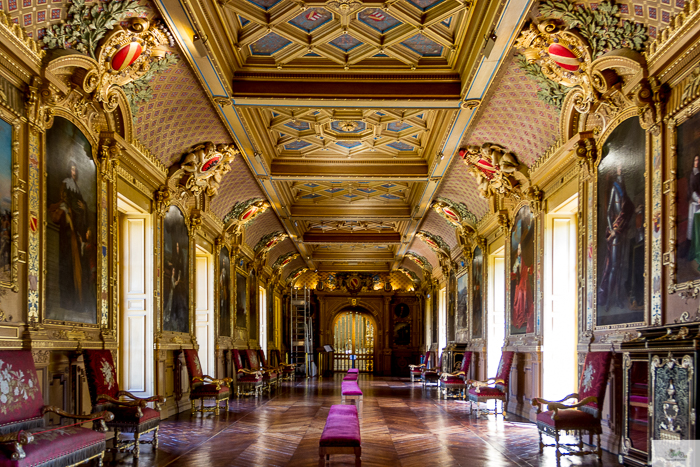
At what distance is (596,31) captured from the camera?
7.26 metres

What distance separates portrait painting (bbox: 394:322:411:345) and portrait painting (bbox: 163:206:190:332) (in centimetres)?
2057

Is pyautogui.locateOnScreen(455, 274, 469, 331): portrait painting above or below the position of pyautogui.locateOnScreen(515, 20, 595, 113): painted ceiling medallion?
below

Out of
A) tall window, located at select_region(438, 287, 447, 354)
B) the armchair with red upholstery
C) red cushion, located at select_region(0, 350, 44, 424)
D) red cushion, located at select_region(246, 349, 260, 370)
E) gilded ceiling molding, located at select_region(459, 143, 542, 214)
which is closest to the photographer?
red cushion, located at select_region(0, 350, 44, 424)

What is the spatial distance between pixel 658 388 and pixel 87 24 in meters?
7.10

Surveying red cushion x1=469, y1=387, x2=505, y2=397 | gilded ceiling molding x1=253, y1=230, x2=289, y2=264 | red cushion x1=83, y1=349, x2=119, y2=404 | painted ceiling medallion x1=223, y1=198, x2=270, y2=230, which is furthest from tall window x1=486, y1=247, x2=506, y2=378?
red cushion x1=83, y1=349, x2=119, y2=404

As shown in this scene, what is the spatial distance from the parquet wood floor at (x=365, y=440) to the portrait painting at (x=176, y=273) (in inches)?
75.0

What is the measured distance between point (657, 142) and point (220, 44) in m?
5.76

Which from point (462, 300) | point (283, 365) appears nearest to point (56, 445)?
point (462, 300)

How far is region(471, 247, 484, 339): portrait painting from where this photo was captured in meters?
17.0

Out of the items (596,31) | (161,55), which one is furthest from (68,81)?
(596,31)

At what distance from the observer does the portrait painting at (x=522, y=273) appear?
1194cm

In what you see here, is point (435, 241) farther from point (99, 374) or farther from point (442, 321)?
point (99, 374)

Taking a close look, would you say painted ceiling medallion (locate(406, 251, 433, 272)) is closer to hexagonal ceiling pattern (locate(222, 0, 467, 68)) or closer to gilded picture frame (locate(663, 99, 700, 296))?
hexagonal ceiling pattern (locate(222, 0, 467, 68))

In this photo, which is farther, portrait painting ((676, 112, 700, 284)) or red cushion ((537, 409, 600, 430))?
red cushion ((537, 409, 600, 430))
